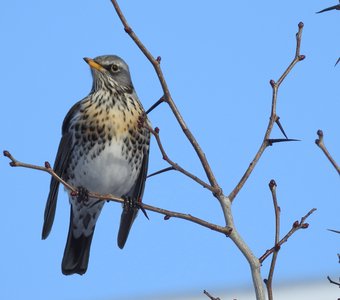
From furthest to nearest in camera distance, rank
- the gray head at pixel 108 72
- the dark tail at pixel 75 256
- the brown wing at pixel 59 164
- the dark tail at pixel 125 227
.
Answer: the dark tail at pixel 75 256
the dark tail at pixel 125 227
the gray head at pixel 108 72
the brown wing at pixel 59 164

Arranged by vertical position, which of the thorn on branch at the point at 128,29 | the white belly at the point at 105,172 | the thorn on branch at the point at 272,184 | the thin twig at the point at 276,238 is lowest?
the thin twig at the point at 276,238

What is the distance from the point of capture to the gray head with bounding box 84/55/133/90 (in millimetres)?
7824

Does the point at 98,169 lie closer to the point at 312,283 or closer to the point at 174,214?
the point at 174,214

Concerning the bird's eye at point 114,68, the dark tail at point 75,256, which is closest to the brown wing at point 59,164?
the bird's eye at point 114,68

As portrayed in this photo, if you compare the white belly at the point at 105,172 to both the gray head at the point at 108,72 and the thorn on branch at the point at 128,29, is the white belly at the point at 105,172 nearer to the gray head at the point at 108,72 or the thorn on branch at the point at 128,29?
the gray head at the point at 108,72

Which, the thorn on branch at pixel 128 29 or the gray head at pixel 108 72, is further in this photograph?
the gray head at pixel 108 72

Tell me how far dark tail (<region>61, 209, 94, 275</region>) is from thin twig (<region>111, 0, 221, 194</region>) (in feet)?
16.3

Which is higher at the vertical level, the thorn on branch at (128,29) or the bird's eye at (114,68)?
the bird's eye at (114,68)

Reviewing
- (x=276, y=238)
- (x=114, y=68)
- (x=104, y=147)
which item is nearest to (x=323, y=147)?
(x=276, y=238)

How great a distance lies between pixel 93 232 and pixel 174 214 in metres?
4.98

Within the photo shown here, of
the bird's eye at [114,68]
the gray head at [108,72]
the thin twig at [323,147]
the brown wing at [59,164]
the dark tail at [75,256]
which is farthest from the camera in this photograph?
the dark tail at [75,256]

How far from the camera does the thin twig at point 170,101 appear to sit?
3516 mm

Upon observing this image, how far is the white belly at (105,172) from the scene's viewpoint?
24.1 ft

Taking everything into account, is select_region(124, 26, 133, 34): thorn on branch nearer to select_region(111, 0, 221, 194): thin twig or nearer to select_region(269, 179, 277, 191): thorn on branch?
select_region(111, 0, 221, 194): thin twig
